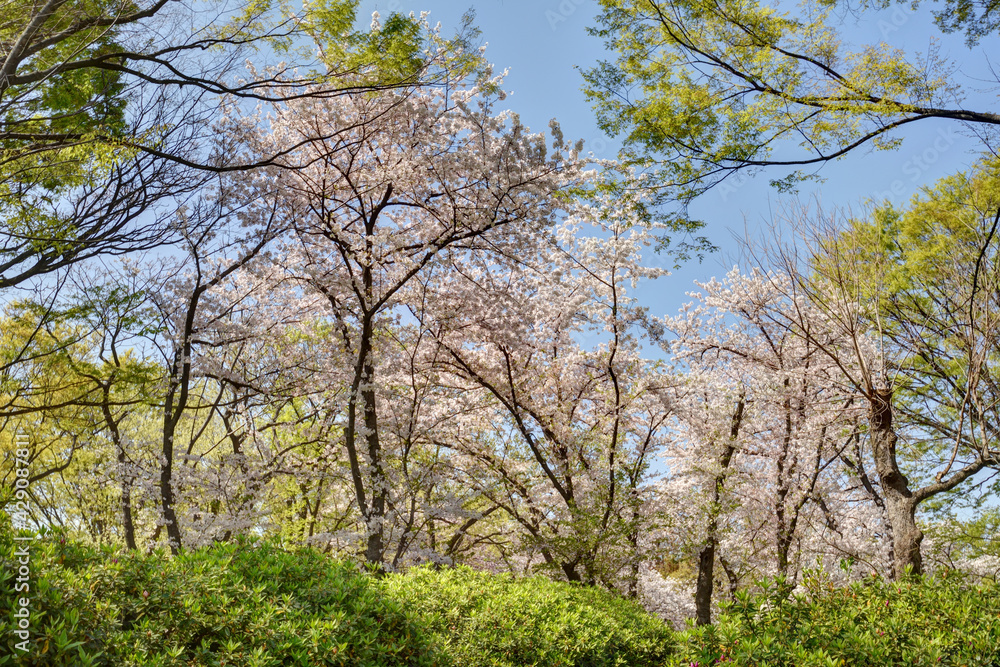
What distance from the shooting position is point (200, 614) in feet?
9.88

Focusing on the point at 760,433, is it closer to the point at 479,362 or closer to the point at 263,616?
the point at 479,362

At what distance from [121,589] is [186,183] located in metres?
7.18

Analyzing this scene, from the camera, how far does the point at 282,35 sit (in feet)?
21.9

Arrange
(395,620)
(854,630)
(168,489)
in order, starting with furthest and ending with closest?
(168,489) < (854,630) < (395,620)

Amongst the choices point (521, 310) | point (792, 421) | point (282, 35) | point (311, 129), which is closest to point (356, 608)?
point (521, 310)

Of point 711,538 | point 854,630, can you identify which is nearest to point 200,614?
point 854,630

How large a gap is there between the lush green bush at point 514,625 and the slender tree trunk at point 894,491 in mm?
3571

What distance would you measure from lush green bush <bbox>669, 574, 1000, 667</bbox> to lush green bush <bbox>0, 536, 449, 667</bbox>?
1944 mm

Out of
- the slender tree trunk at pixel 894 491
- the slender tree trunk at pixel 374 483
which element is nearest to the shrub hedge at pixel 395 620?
the slender tree trunk at pixel 894 491

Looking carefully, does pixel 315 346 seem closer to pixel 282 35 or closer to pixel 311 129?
pixel 311 129

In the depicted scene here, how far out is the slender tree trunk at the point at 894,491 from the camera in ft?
23.6

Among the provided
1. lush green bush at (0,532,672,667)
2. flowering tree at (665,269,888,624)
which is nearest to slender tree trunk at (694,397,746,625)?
flowering tree at (665,269,888,624)

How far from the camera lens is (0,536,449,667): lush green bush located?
2.59 m

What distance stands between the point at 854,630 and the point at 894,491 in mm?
4239
